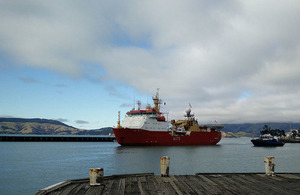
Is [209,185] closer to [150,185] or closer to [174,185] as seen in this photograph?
[174,185]

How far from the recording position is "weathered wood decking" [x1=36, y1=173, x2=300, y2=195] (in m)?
7.56

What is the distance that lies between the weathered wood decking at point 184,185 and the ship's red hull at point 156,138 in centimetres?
4636

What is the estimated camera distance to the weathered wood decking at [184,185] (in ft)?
24.8

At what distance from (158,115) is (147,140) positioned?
27.9 ft

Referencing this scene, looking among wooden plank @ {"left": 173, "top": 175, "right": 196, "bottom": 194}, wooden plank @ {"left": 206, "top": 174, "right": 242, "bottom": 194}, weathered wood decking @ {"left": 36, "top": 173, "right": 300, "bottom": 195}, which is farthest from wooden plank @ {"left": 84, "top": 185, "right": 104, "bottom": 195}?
wooden plank @ {"left": 206, "top": 174, "right": 242, "bottom": 194}

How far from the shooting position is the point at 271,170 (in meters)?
10.8

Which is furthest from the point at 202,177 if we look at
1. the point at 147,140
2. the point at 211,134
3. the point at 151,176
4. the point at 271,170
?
the point at 211,134

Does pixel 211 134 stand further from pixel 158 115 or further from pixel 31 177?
pixel 31 177

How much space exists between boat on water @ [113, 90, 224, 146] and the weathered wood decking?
46330 mm

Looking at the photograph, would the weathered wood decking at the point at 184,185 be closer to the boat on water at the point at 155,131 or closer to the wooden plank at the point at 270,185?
the wooden plank at the point at 270,185

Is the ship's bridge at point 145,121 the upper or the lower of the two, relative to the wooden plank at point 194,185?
upper

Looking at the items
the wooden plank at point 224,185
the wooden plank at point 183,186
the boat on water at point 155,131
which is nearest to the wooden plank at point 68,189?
the wooden plank at point 183,186

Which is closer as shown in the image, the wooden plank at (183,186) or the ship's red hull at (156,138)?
the wooden plank at (183,186)

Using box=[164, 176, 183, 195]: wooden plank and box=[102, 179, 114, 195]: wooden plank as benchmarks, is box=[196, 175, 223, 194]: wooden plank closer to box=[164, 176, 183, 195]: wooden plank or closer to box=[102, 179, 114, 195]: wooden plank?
box=[164, 176, 183, 195]: wooden plank
